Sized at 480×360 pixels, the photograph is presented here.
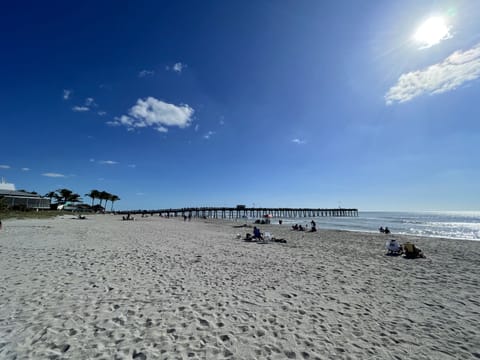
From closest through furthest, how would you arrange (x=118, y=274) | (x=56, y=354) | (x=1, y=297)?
1. (x=56, y=354)
2. (x=1, y=297)
3. (x=118, y=274)

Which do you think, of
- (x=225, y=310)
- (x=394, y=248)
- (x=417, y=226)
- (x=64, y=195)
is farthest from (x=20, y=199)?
(x=417, y=226)

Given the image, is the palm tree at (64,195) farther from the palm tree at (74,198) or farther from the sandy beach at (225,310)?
the sandy beach at (225,310)

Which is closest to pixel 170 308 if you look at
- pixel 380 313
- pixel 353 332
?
pixel 353 332

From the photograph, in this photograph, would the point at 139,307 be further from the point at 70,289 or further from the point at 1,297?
the point at 1,297

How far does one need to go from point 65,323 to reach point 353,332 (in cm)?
454

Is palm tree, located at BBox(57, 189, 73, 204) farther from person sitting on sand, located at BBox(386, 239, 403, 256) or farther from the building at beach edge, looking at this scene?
person sitting on sand, located at BBox(386, 239, 403, 256)

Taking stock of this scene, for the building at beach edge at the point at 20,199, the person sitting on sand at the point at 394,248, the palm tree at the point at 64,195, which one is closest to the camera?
the person sitting on sand at the point at 394,248

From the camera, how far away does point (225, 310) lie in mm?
3980

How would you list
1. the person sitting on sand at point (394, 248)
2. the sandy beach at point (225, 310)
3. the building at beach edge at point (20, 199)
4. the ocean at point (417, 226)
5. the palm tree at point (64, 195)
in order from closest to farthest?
1. the sandy beach at point (225, 310)
2. the person sitting on sand at point (394, 248)
3. the ocean at point (417, 226)
4. the building at beach edge at point (20, 199)
5. the palm tree at point (64, 195)

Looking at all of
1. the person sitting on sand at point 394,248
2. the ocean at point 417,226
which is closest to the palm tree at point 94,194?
the ocean at point 417,226

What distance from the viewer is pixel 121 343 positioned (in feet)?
9.48

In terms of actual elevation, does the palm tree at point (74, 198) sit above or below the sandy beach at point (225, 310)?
above

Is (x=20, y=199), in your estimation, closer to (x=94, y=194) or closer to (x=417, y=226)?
(x=94, y=194)

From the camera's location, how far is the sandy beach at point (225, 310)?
2.90 meters
